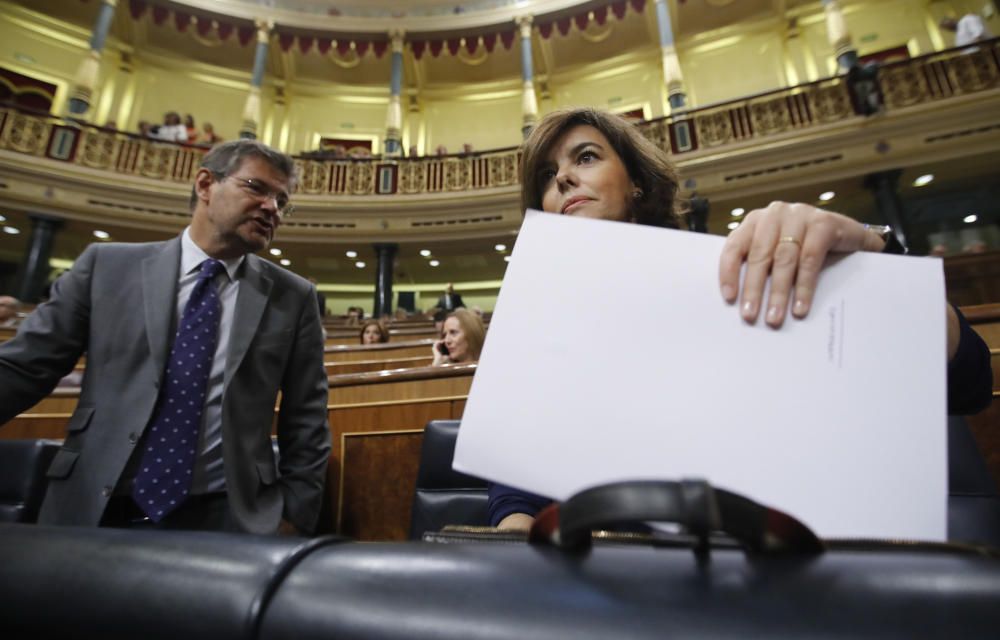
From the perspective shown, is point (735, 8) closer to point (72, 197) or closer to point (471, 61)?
point (471, 61)

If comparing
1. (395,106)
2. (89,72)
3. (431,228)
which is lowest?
(431,228)

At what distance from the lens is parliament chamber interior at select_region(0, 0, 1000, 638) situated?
183mm

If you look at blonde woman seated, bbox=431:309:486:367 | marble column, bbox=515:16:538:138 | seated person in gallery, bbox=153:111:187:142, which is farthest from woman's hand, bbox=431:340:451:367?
seated person in gallery, bbox=153:111:187:142

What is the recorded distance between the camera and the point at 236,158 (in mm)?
1378

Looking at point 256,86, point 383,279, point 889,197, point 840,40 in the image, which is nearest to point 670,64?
point 840,40

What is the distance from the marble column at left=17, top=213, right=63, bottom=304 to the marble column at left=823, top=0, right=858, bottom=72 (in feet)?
33.4

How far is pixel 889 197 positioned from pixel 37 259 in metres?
10.0

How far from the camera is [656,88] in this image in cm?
904

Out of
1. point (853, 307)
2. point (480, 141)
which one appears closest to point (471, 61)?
point (480, 141)

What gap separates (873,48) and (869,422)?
10.3 meters

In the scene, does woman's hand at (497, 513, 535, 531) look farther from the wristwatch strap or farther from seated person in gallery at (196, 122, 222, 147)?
seated person in gallery at (196, 122, 222, 147)

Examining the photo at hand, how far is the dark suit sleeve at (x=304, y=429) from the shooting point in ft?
3.85

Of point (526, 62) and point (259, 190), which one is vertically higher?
point (526, 62)

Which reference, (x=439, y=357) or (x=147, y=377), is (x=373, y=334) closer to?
(x=439, y=357)
